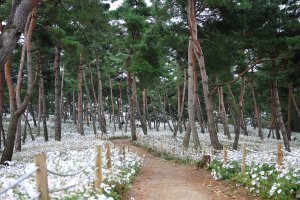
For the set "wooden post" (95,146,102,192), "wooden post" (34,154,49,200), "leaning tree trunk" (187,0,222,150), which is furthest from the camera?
"leaning tree trunk" (187,0,222,150)

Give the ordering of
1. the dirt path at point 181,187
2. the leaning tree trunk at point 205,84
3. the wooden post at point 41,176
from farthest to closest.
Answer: the leaning tree trunk at point 205,84, the dirt path at point 181,187, the wooden post at point 41,176

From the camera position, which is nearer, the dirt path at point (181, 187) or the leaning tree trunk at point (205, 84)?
the dirt path at point (181, 187)

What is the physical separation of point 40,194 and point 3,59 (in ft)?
12.1

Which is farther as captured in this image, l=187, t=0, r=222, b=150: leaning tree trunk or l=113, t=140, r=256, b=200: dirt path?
l=187, t=0, r=222, b=150: leaning tree trunk

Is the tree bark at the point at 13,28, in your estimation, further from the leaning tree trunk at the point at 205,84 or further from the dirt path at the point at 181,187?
the leaning tree trunk at the point at 205,84

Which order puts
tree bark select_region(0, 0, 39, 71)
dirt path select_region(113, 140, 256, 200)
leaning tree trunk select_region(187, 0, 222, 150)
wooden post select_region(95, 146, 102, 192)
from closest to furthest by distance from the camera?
1. tree bark select_region(0, 0, 39, 71)
2. wooden post select_region(95, 146, 102, 192)
3. dirt path select_region(113, 140, 256, 200)
4. leaning tree trunk select_region(187, 0, 222, 150)

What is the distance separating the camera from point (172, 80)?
45656mm

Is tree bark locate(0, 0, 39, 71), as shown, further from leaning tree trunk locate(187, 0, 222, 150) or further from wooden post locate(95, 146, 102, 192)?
leaning tree trunk locate(187, 0, 222, 150)

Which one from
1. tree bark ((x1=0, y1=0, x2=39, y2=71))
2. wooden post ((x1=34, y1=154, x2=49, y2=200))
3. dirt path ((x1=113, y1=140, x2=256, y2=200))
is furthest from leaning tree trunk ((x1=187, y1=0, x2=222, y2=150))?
wooden post ((x1=34, y1=154, x2=49, y2=200))

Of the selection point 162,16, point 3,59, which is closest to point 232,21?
point 162,16

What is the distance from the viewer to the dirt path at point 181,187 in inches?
359

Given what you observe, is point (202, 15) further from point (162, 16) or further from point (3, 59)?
point (3, 59)

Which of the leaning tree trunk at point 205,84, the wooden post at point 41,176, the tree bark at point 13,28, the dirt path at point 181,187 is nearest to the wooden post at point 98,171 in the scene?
the dirt path at point 181,187

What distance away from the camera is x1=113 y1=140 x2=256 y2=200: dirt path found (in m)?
9.12
